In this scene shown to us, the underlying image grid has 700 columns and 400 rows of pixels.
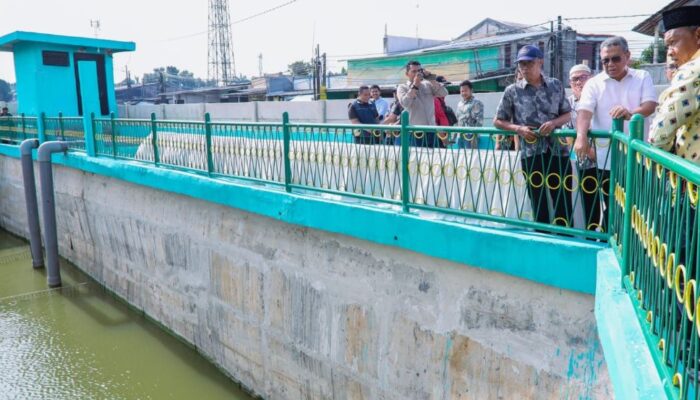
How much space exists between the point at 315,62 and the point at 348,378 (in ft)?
45.4

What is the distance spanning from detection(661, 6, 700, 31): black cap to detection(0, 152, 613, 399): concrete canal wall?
1.20 metres

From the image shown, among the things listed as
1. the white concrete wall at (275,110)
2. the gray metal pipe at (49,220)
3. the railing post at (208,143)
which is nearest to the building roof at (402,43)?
the white concrete wall at (275,110)

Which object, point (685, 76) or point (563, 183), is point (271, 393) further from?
point (685, 76)

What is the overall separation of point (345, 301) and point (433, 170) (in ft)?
4.53

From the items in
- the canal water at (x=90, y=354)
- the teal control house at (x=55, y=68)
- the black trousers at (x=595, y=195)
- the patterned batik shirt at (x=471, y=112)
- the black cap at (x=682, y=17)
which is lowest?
the canal water at (x=90, y=354)

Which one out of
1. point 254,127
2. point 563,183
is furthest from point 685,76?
point 254,127

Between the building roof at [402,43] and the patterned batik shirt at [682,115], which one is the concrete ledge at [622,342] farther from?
the building roof at [402,43]

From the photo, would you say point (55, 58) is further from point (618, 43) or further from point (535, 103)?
point (618, 43)

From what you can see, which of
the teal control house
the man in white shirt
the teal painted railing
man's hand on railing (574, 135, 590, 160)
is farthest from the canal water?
the teal control house

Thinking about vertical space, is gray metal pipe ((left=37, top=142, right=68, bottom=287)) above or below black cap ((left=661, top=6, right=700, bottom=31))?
below

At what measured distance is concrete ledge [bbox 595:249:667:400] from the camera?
187 cm

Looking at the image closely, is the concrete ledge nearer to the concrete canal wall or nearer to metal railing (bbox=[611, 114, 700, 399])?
metal railing (bbox=[611, 114, 700, 399])

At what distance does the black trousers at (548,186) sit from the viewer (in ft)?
11.1

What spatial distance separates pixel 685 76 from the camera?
2.19 meters
